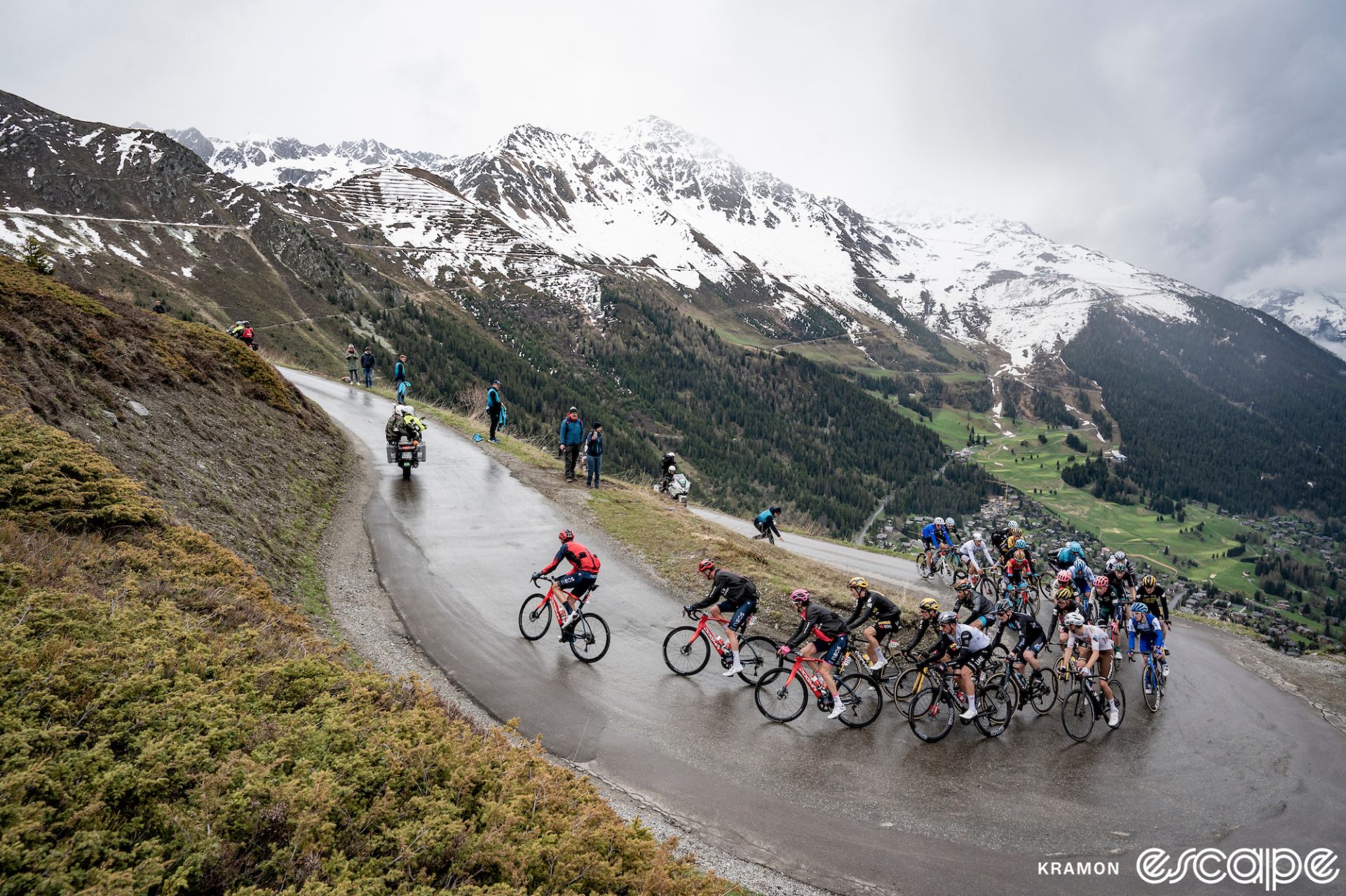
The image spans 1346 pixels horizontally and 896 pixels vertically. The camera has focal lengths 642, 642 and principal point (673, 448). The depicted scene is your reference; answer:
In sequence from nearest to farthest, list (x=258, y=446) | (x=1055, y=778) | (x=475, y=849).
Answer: (x=475, y=849), (x=1055, y=778), (x=258, y=446)

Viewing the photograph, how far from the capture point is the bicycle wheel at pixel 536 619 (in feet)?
40.9

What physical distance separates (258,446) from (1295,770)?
2417cm

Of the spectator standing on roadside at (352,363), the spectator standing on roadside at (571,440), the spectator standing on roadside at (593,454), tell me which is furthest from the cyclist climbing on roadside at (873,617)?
the spectator standing on roadside at (352,363)

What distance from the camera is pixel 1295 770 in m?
11.7

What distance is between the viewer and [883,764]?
33.0 ft

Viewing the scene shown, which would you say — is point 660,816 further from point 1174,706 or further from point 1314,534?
point 1314,534

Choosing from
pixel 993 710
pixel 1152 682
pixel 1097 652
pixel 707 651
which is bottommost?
pixel 707 651

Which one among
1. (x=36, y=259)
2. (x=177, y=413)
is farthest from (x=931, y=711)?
(x=36, y=259)

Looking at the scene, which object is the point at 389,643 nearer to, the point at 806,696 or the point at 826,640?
the point at 806,696

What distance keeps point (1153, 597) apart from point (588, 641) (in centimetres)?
1306

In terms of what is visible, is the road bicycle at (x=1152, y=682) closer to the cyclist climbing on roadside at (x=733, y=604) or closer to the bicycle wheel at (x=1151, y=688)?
the bicycle wheel at (x=1151, y=688)

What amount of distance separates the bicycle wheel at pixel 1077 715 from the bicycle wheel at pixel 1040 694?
0.27m

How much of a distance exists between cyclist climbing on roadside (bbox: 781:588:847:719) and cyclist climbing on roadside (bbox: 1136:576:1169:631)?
8.82 meters

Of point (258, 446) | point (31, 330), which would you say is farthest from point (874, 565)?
point (31, 330)
